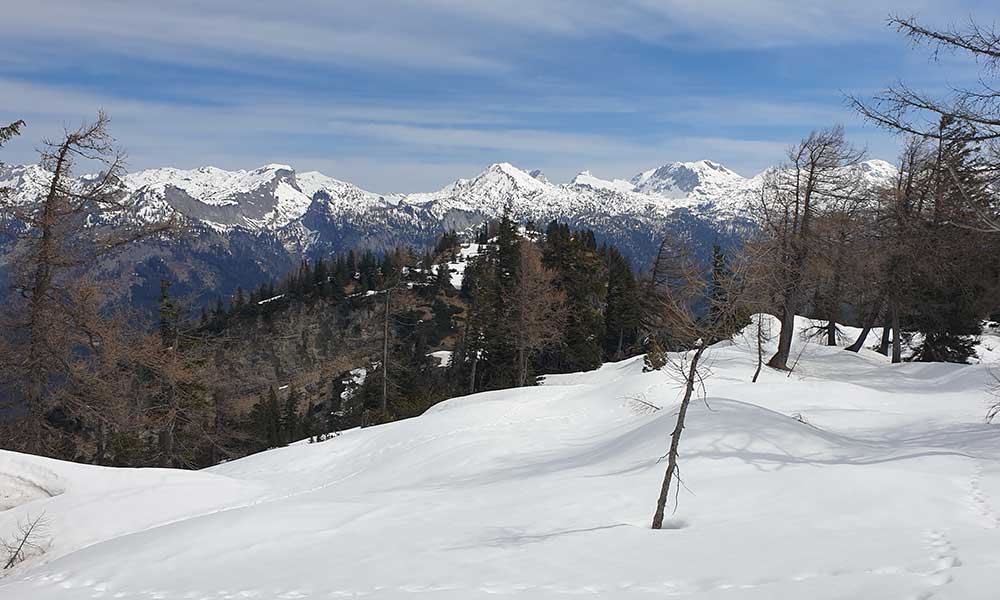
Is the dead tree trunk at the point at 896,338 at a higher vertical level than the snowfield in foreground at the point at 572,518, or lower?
higher

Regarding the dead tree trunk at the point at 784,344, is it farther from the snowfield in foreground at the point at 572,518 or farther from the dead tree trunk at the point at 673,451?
the dead tree trunk at the point at 673,451

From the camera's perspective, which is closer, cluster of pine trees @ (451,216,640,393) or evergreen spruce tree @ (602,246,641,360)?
cluster of pine trees @ (451,216,640,393)

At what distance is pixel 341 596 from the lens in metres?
5.63

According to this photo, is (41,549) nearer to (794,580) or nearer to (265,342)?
(794,580)

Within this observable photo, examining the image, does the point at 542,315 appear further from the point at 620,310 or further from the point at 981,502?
the point at 981,502

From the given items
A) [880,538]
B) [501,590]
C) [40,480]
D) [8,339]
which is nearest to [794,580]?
[880,538]

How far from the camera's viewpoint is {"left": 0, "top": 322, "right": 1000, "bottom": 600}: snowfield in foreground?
543cm

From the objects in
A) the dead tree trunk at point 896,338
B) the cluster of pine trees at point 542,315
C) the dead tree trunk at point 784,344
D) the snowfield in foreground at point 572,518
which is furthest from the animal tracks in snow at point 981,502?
the cluster of pine trees at point 542,315

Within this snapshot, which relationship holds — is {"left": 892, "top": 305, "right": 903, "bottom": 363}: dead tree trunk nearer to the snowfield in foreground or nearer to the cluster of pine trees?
the snowfield in foreground

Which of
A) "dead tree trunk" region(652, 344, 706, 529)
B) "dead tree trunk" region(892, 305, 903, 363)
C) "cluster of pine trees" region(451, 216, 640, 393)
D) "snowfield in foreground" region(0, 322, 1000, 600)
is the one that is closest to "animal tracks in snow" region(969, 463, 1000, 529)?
"snowfield in foreground" region(0, 322, 1000, 600)

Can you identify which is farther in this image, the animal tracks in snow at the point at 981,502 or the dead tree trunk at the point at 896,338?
the dead tree trunk at the point at 896,338

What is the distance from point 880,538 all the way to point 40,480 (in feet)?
48.6

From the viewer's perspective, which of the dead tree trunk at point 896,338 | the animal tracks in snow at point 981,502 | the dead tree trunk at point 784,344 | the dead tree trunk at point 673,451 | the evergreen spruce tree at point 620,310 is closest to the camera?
the animal tracks in snow at point 981,502

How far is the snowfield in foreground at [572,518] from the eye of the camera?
543 cm
